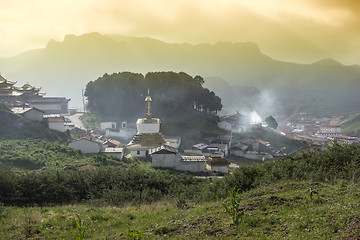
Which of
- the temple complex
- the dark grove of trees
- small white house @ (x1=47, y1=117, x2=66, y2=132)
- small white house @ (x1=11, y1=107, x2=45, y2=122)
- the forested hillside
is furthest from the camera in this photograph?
the dark grove of trees

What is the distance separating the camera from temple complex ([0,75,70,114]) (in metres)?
39.9

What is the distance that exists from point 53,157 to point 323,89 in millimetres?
143437

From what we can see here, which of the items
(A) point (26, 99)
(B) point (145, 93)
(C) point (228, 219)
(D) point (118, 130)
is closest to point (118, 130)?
(D) point (118, 130)

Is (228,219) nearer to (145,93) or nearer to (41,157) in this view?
(41,157)

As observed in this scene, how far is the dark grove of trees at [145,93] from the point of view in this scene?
47125 mm

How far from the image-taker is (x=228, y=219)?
298 inches

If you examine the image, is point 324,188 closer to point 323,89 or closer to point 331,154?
point 331,154

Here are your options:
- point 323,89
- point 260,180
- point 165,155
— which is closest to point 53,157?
point 165,155

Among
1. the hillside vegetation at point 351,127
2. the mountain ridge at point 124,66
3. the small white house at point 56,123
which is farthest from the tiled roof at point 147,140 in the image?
the mountain ridge at point 124,66

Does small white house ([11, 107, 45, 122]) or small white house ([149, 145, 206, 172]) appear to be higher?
small white house ([11, 107, 45, 122])

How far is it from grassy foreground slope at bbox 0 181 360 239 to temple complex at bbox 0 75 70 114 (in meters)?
33.8

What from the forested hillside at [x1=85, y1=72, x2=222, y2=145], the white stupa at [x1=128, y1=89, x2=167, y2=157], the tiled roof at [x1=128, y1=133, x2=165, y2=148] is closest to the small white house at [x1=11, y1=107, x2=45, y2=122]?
the white stupa at [x1=128, y1=89, x2=167, y2=157]

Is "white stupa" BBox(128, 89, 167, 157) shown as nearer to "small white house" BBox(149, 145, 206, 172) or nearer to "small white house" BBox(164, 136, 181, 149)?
"small white house" BBox(149, 145, 206, 172)

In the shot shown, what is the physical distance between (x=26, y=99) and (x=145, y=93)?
1764 centimetres
